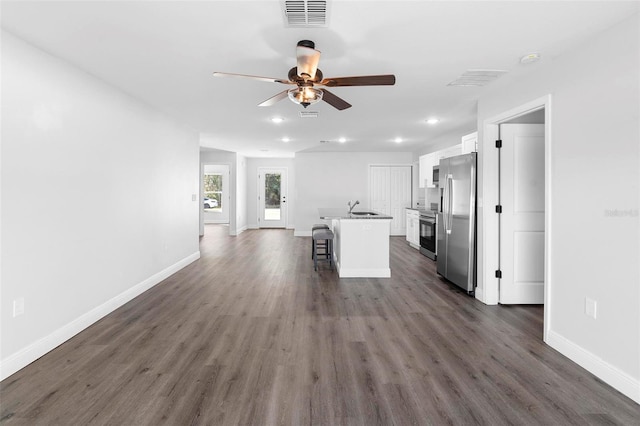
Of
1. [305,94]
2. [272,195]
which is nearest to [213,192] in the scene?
[272,195]

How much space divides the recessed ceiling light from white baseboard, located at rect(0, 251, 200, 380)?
180 inches

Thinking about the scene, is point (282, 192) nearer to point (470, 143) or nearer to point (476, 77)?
point (470, 143)

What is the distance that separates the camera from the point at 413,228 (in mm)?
7527

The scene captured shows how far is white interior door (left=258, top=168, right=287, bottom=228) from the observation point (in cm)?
1096

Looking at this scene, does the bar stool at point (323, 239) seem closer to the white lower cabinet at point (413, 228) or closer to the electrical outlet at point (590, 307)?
the white lower cabinet at point (413, 228)

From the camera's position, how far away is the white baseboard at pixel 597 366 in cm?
205

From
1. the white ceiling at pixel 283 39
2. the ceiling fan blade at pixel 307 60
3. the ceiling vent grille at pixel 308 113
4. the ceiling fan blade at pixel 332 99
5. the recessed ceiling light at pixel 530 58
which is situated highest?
the ceiling vent grille at pixel 308 113

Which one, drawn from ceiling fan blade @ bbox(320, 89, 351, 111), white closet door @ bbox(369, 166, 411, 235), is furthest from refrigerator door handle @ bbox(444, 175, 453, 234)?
white closet door @ bbox(369, 166, 411, 235)

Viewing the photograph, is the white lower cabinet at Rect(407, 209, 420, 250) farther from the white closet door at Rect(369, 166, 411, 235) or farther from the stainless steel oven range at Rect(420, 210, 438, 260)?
the white closet door at Rect(369, 166, 411, 235)

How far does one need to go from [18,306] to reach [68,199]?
96cm

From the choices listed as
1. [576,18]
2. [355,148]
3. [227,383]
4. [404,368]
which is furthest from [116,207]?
[355,148]

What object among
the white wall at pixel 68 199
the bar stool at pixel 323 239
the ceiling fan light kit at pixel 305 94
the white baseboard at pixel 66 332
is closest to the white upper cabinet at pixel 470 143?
the bar stool at pixel 323 239

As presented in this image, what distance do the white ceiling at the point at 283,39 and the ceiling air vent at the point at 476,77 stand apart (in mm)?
102

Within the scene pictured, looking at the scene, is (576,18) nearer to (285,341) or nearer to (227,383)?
(285,341)
